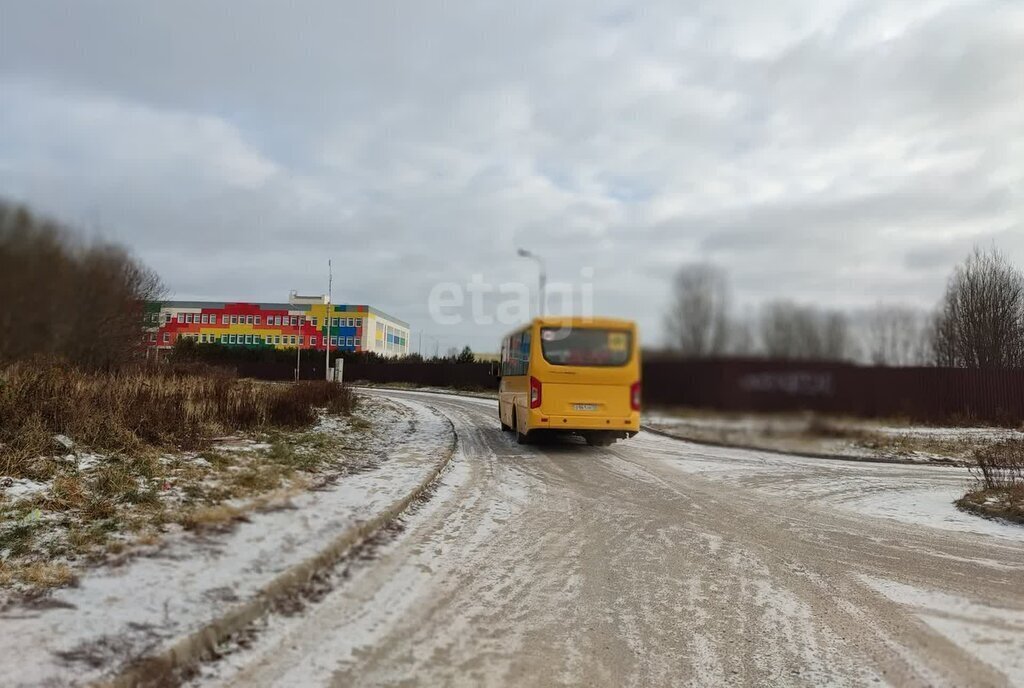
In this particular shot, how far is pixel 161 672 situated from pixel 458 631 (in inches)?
61.7

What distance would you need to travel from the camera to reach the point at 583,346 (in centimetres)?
894

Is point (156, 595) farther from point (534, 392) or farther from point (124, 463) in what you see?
point (534, 392)

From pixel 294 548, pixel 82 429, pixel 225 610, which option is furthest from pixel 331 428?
pixel 225 610

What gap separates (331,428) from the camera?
12.2 meters

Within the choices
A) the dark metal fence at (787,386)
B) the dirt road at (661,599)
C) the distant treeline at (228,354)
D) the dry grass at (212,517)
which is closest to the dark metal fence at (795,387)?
the dark metal fence at (787,386)

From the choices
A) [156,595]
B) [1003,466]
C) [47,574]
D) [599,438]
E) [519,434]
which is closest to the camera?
[156,595]

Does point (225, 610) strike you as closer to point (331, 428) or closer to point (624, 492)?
point (624, 492)

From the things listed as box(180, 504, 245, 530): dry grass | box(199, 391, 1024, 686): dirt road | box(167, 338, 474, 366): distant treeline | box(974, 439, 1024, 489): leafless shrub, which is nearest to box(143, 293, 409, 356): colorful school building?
box(167, 338, 474, 366): distant treeline

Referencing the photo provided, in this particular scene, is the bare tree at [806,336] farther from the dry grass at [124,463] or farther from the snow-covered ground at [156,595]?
the dry grass at [124,463]

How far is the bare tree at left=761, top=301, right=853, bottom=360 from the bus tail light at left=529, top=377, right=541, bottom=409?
24.3 ft

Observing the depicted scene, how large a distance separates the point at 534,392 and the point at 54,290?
8375 mm

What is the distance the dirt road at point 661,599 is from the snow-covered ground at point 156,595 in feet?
1.47

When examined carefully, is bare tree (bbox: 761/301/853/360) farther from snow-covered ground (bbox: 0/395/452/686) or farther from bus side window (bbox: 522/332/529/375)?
bus side window (bbox: 522/332/529/375)

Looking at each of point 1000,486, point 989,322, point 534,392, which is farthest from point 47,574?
point 989,322
